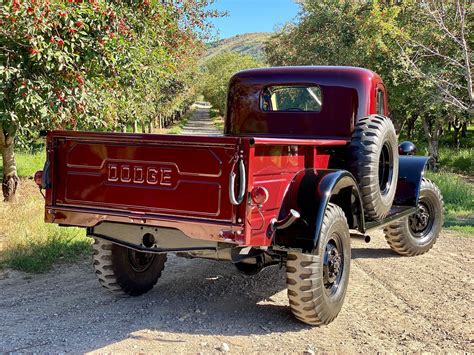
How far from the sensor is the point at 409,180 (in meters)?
6.28

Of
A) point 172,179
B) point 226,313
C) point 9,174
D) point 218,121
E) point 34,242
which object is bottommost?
point 226,313

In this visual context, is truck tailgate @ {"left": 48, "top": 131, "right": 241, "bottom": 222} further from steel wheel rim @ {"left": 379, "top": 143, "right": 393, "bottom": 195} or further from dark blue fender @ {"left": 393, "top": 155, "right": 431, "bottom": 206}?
dark blue fender @ {"left": 393, "top": 155, "right": 431, "bottom": 206}

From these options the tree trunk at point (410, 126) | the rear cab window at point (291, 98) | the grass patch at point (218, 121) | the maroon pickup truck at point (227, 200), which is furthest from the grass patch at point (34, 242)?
the grass patch at point (218, 121)

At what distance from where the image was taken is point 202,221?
3615 millimetres

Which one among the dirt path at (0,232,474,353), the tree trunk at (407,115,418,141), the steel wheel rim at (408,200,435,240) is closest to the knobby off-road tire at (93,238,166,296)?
the dirt path at (0,232,474,353)

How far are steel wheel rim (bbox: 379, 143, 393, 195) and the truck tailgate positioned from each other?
7.56 feet

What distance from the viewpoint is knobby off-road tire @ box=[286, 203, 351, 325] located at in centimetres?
396

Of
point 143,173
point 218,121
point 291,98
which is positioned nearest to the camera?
point 143,173

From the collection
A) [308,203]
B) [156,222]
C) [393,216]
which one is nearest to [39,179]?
[156,222]

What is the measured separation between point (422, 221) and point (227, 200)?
170 inches

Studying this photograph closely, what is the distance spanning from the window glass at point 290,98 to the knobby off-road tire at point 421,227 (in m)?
1.98

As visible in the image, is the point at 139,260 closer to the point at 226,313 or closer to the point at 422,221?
the point at 226,313

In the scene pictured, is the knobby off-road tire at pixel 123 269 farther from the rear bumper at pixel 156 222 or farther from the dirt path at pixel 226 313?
the rear bumper at pixel 156 222

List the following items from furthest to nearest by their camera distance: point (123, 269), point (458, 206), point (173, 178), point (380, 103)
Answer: point (458, 206), point (380, 103), point (123, 269), point (173, 178)
